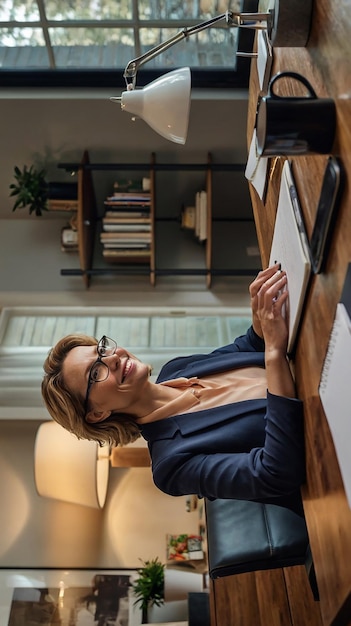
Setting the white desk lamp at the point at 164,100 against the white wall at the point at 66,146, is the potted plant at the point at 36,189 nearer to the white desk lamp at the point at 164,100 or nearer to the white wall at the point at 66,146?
the white wall at the point at 66,146

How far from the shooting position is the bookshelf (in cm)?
273

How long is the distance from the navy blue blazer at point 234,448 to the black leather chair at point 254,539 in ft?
0.94

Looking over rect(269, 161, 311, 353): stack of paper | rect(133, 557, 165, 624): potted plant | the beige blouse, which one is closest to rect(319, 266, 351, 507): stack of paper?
rect(269, 161, 311, 353): stack of paper

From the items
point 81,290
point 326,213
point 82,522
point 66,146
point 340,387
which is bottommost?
point 340,387

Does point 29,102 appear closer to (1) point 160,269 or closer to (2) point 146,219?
(2) point 146,219

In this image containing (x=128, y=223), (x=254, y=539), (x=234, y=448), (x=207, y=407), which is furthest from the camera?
(x=128, y=223)

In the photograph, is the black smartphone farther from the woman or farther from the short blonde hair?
the short blonde hair

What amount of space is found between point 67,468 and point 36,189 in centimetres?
143

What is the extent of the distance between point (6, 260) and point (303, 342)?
2.40 metres

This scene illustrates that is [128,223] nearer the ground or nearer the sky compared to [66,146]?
nearer the ground

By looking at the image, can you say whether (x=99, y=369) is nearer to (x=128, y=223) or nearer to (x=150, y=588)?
(x=150, y=588)

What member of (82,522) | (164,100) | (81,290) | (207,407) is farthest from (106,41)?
(82,522)

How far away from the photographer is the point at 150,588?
225 cm

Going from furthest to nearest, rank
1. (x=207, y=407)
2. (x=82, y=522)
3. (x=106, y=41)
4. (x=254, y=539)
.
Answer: (x=82, y=522) → (x=106, y=41) → (x=254, y=539) → (x=207, y=407)
